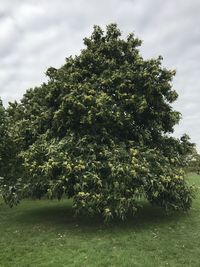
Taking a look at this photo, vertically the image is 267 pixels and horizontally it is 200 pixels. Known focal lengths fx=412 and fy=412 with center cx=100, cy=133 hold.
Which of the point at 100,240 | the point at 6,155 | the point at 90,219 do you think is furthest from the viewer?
the point at 6,155

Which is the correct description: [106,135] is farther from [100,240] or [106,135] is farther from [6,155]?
[6,155]

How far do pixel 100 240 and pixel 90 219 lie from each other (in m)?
4.66

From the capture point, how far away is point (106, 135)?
22.1 meters

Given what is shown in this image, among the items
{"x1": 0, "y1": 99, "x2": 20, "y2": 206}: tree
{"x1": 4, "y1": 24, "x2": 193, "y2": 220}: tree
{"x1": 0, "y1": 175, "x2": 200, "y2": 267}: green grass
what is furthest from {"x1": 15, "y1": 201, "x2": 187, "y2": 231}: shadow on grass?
{"x1": 0, "y1": 99, "x2": 20, "y2": 206}: tree

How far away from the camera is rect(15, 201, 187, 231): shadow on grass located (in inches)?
859

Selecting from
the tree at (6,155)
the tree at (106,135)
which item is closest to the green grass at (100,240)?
the tree at (106,135)

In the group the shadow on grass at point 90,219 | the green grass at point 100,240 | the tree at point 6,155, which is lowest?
the green grass at point 100,240

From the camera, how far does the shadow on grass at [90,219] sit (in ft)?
71.6

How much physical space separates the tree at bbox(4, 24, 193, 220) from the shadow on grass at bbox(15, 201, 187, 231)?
2.94ft

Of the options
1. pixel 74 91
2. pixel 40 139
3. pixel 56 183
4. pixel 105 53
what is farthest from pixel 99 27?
pixel 56 183

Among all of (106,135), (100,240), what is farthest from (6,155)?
(100,240)

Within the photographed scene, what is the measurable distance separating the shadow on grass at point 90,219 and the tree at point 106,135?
0.90 m

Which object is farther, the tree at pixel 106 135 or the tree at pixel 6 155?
the tree at pixel 6 155

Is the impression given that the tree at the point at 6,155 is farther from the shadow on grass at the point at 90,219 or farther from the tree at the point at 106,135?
the shadow on grass at the point at 90,219
